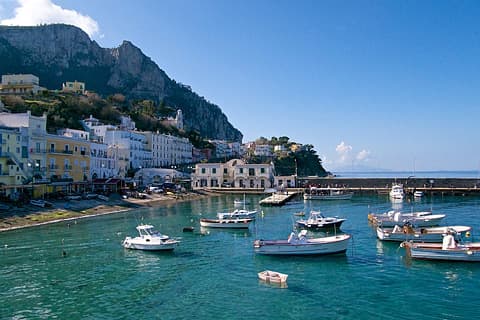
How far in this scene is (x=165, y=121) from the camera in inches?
6383

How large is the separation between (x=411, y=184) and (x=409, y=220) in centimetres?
6336

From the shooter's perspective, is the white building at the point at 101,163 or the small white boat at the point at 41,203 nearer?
the small white boat at the point at 41,203

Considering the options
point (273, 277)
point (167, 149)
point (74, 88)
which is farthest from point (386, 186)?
point (74, 88)

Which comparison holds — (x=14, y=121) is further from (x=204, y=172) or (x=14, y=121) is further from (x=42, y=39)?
(x=42, y=39)

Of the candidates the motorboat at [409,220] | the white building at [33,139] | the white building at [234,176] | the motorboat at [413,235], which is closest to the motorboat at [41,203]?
the white building at [33,139]

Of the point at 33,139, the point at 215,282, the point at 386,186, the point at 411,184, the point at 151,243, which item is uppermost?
the point at 33,139

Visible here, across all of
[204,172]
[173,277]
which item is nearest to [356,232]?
[173,277]

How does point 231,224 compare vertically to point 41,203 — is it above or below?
below

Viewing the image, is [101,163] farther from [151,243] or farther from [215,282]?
[215,282]

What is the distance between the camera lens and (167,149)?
423 feet

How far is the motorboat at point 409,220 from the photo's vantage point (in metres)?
47.5

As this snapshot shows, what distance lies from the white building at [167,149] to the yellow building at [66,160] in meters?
40.0

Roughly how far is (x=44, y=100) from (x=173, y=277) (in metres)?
112

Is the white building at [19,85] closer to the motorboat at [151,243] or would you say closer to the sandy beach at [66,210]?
the sandy beach at [66,210]
